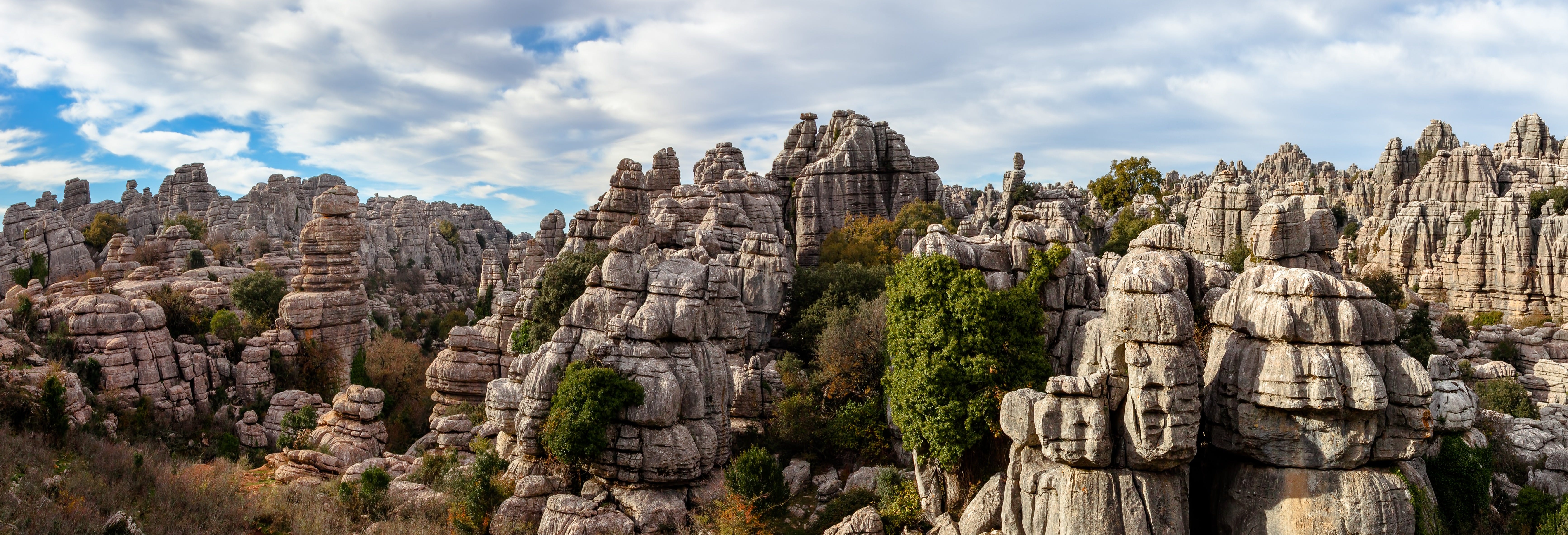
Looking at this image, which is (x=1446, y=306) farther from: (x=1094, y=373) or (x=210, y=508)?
(x=210, y=508)

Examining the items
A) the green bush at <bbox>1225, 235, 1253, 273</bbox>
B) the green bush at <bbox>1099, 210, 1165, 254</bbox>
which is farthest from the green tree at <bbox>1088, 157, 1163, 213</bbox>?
the green bush at <bbox>1225, 235, 1253, 273</bbox>

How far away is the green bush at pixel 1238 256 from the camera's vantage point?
35.6 m

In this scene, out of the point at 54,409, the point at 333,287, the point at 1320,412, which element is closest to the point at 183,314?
the point at 333,287

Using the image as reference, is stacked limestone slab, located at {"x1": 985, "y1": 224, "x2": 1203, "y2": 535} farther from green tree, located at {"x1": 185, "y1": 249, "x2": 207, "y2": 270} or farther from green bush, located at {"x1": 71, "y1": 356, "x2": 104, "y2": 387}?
green tree, located at {"x1": 185, "y1": 249, "x2": 207, "y2": 270}

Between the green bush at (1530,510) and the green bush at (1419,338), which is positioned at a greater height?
the green bush at (1419,338)

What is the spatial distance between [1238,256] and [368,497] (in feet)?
117

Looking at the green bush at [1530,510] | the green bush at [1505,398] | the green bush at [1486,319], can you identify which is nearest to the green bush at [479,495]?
the green bush at [1530,510]

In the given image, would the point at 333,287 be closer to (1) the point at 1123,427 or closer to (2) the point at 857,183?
(2) the point at 857,183

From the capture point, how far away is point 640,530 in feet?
70.7

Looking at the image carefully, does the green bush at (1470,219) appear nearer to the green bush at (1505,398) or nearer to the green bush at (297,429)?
the green bush at (1505,398)

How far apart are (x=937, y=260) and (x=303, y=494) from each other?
19.6 meters

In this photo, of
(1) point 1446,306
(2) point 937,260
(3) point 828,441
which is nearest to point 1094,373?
(2) point 937,260

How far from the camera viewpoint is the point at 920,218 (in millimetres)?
46844

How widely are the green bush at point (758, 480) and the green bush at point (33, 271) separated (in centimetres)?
5775
